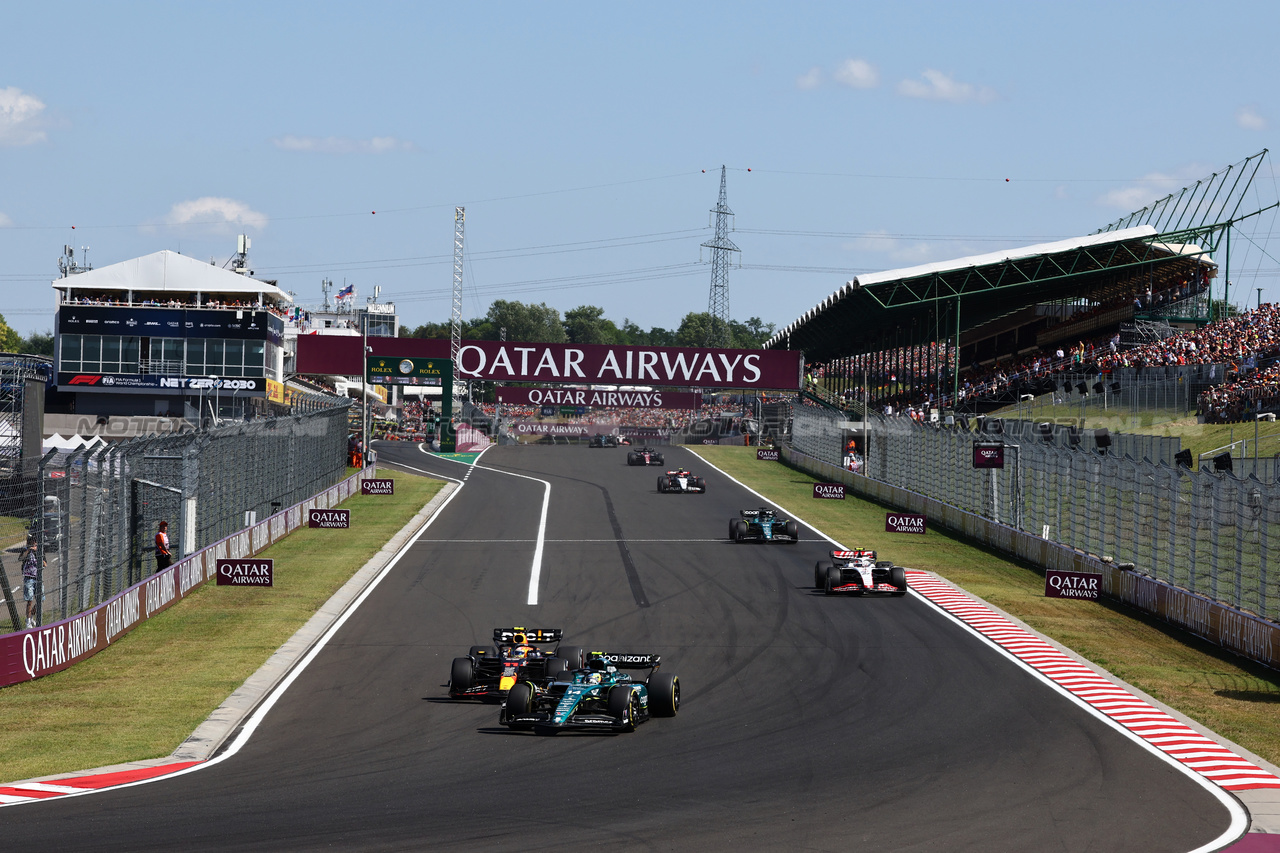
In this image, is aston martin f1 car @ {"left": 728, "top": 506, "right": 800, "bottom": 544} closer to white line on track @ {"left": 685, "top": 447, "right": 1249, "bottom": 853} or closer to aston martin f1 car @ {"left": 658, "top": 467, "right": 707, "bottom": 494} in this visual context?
white line on track @ {"left": 685, "top": 447, "right": 1249, "bottom": 853}

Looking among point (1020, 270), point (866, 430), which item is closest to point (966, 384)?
point (1020, 270)

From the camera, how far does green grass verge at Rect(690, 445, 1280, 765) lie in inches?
667

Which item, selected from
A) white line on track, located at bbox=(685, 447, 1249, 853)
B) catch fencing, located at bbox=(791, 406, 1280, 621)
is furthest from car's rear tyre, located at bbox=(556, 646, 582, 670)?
catch fencing, located at bbox=(791, 406, 1280, 621)

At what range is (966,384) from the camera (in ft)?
248

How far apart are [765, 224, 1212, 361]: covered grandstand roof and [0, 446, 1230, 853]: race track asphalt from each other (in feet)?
132

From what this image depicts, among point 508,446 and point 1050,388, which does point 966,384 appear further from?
point 508,446

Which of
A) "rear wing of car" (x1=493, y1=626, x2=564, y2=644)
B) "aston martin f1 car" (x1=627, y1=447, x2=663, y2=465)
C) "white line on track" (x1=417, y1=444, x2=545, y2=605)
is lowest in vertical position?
"white line on track" (x1=417, y1=444, x2=545, y2=605)

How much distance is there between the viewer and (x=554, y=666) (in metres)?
17.0

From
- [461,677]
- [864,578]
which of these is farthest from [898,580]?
[461,677]

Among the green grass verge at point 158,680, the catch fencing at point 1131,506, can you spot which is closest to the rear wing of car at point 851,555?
the catch fencing at point 1131,506

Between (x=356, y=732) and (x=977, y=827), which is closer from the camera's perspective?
(x=977, y=827)

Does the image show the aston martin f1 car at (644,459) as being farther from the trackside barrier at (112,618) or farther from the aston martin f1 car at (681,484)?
the trackside barrier at (112,618)

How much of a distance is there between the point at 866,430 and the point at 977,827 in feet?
148

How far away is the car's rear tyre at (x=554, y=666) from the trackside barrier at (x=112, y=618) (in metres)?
6.88
